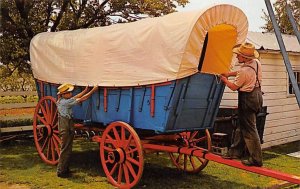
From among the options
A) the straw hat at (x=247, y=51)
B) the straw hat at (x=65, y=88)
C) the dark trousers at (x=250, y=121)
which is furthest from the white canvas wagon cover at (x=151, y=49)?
the dark trousers at (x=250, y=121)

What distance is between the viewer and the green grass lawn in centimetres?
745

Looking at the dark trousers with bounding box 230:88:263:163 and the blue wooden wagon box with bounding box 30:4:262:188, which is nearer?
the dark trousers with bounding box 230:88:263:163

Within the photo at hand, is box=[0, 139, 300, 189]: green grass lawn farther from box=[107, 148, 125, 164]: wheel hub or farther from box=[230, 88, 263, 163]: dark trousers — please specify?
box=[230, 88, 263, 163]: dark trousers

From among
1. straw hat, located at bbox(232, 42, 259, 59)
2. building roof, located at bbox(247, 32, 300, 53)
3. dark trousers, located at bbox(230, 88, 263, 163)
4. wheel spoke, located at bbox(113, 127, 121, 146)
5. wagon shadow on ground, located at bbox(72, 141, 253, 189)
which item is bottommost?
wagon shadow on ground, located at bbox(72, 141, 253, 189)

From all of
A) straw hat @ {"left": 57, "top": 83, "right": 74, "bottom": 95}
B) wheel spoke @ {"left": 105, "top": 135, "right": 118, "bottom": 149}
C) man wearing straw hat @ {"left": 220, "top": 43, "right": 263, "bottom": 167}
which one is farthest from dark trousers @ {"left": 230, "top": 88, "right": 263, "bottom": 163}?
straw hat @ {"left": 57, "top": 83, "right": 74, "bottom": 95}

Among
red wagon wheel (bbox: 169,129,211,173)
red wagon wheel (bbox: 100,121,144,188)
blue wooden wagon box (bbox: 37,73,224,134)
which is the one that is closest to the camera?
blue wooden wagon box (bbox: 37,73,224,134)

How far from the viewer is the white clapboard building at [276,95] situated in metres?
11.4

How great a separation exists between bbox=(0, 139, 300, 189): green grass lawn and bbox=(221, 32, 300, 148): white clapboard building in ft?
4.67

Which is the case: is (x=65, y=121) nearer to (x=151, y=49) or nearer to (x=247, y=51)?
(x=151, y=49)

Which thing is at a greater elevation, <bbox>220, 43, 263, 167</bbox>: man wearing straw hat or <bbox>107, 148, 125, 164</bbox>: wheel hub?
<bbox>220, 43, 263, 167</bbox>: man wearing straw hat

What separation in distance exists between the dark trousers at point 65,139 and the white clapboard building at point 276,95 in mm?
4931

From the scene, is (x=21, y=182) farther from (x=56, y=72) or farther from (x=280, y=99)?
(x=280, y=99)

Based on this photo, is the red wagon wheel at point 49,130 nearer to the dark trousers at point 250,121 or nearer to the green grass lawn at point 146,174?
the green grass lawn at point 146,174

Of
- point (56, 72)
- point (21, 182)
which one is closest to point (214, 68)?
point (56, 72)
